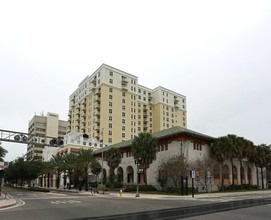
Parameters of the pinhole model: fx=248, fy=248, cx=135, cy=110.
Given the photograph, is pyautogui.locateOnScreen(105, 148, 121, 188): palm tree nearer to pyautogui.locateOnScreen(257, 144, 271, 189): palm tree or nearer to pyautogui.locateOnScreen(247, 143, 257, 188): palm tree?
pyautogui.locateOnScreen(247, 143, 257, 188): palm tree

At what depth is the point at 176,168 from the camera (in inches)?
1518

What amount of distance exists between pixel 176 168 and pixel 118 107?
183 feet

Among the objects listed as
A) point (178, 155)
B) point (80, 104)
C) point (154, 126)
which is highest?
point (80, 104)

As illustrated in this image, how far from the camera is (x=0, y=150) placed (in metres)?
48.2

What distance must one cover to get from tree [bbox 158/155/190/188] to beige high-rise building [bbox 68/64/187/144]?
40796 mm

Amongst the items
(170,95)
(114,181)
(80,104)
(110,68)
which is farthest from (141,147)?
(170,95)

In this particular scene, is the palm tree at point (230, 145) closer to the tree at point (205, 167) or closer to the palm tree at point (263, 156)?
the tree at point (205, 167)

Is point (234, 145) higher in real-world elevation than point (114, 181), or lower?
higher

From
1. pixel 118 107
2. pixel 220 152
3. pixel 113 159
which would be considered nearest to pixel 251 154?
pixel 220 152

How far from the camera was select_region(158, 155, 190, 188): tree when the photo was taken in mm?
38250

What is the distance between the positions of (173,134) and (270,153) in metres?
30.2

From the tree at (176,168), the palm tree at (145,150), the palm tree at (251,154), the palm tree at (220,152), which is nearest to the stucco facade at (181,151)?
the tree at (176,168)

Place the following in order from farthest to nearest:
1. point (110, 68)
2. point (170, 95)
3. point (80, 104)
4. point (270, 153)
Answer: point (170, 95)
point (80, 104)
point (110, 68)
point (270, 153)

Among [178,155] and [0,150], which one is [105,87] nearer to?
[0,150]
